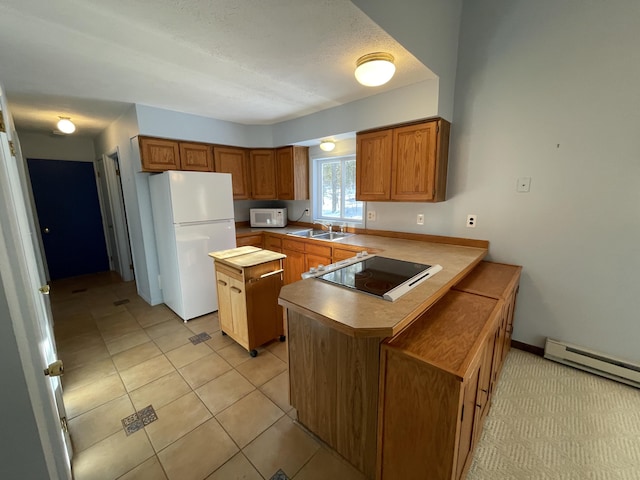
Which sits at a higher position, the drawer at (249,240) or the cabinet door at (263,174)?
the cabinet door at (263,174)

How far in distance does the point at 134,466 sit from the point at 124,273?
379 centimetres

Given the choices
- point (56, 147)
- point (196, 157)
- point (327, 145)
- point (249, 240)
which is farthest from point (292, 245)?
point (56, 147)

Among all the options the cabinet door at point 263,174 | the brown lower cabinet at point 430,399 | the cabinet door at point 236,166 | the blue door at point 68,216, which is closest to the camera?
the brown lower cabinet at point 430,399

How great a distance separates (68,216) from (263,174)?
3475 mm

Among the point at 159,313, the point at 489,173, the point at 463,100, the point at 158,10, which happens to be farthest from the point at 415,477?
the point at 159,313

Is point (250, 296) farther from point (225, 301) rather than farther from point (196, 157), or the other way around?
point (196, 157)

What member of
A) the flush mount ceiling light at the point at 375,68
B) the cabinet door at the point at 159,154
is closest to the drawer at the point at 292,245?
the cabinet door at the point at 159,154

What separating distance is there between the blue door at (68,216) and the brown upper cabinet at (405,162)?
4820mm

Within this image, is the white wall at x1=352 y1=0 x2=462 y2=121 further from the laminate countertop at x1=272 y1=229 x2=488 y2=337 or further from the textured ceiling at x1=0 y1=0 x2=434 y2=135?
the laminate countertop at x1=272 y1=229 x2=488 y2=337

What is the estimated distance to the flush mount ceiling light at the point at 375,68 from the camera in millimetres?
1698

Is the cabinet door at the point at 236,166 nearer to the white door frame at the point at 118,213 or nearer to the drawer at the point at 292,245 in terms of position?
the drawer at the point at 292,245

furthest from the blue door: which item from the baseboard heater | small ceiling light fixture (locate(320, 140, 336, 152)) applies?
the baseboard heater

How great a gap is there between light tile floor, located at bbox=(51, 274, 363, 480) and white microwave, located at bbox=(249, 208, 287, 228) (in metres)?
1.64

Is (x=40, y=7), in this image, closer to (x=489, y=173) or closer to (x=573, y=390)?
(x=489, y=173)
